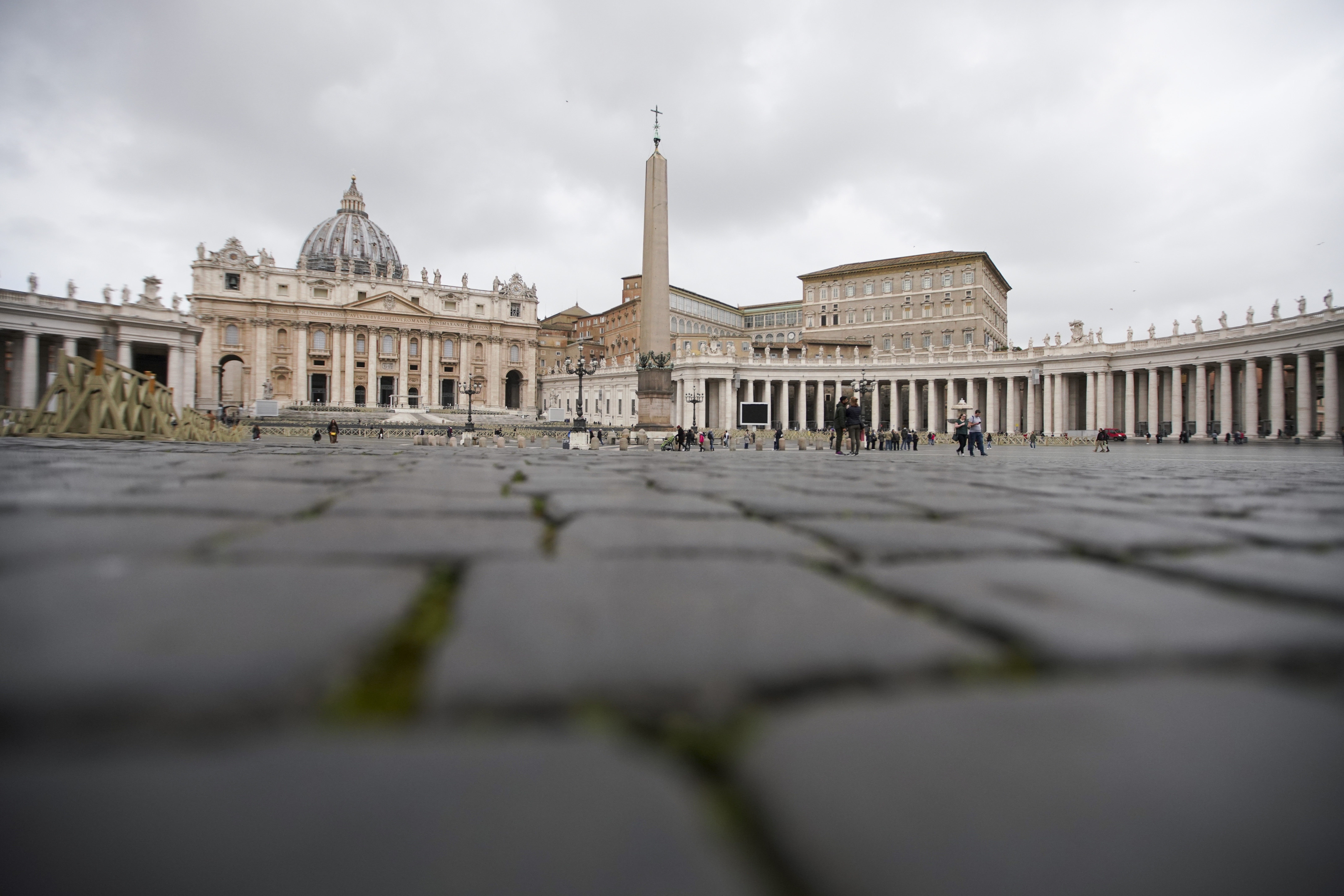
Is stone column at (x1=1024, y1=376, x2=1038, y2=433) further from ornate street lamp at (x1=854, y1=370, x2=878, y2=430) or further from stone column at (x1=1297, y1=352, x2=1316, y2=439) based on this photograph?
stone column at (x1=1297, y1=352, x2=1316, y2=439)

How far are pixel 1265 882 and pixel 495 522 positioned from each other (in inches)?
91.1

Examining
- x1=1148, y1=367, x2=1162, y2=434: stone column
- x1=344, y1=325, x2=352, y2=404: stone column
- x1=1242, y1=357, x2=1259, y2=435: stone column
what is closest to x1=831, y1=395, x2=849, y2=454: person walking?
x1=1242, y1=357, x2=1259, y2=435: stone column

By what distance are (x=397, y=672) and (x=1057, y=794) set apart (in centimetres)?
85

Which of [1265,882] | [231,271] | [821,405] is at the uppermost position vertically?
[231,271]

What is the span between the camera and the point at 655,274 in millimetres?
24469

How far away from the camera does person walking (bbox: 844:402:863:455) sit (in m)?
15.7

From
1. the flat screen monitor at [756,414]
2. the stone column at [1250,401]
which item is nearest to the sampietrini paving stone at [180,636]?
the flat screen monitor at [756,414]

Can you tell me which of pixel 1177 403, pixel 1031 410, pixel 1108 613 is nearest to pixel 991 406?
pixel 1031 410

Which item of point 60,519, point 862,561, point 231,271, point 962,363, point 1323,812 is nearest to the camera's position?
point 1323,812

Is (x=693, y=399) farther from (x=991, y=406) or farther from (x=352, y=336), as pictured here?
(x=352, y=336)

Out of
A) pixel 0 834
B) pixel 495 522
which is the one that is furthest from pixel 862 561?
pixel 0 834

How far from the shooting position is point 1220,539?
2512mm

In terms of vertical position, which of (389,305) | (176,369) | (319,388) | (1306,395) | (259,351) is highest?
(389,305)

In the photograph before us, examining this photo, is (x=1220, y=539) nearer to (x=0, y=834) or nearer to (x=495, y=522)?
(x=495, y=522)
